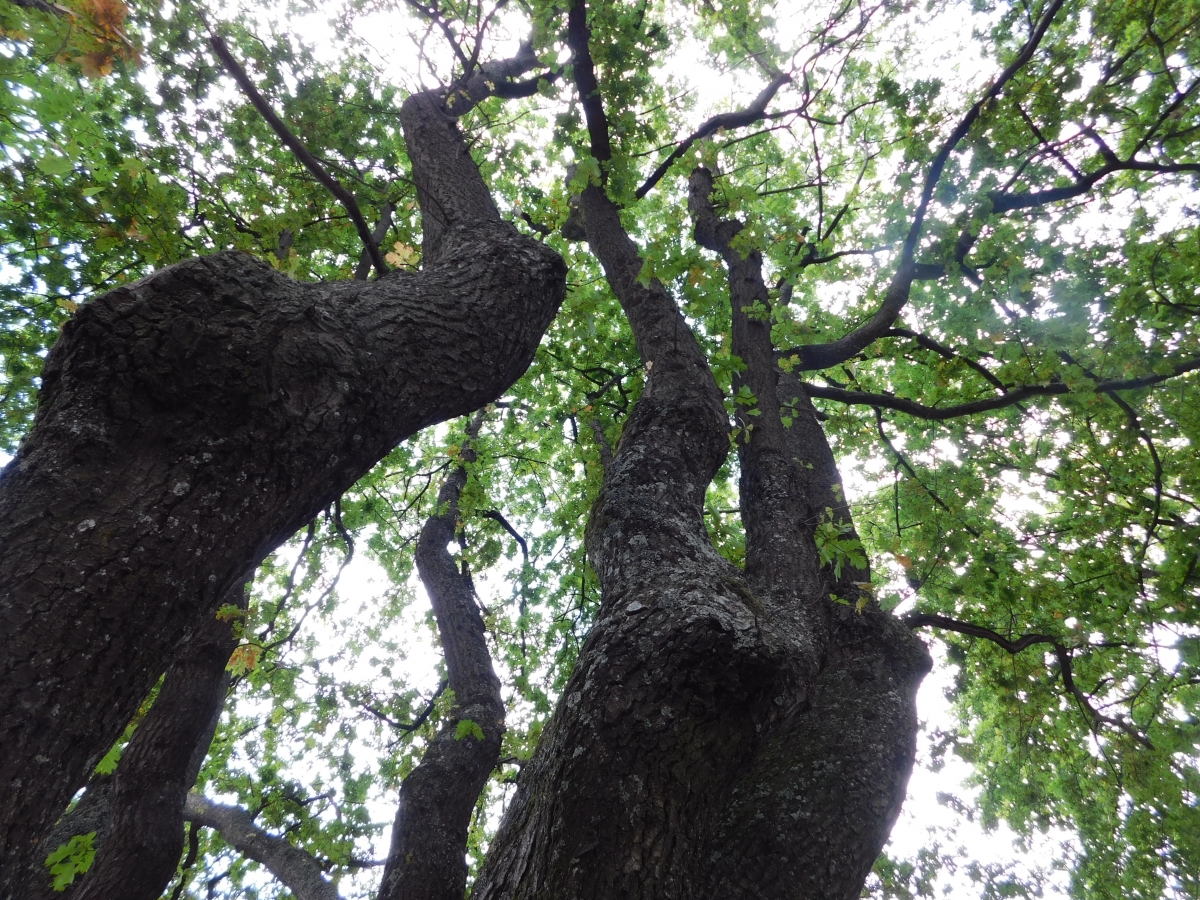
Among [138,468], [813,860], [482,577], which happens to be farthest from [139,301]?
[482,577]

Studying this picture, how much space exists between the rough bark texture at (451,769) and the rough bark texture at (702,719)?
2.28m

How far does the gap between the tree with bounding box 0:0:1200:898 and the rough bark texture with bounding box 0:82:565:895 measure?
0.01 m

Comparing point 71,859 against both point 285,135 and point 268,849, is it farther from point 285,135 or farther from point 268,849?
point 285,135

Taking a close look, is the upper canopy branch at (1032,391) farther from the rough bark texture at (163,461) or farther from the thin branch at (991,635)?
the rough bark texture at (163,461)

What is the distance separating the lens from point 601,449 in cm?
456

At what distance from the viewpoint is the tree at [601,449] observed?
164 centimetres

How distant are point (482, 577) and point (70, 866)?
538cm

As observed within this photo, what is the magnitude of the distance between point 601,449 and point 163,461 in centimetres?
321

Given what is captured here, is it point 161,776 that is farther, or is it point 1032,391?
point 1032,391

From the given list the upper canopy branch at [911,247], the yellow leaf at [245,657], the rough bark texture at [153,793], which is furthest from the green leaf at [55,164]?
the upper canopy branch at [911,247]

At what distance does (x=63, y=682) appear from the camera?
49.8 inches

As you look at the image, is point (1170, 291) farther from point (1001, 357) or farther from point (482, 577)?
point (482, 577)

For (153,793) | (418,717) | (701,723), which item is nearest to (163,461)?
(701,723)

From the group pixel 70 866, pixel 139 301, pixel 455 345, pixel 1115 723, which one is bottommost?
Answer: pixel 70 866
